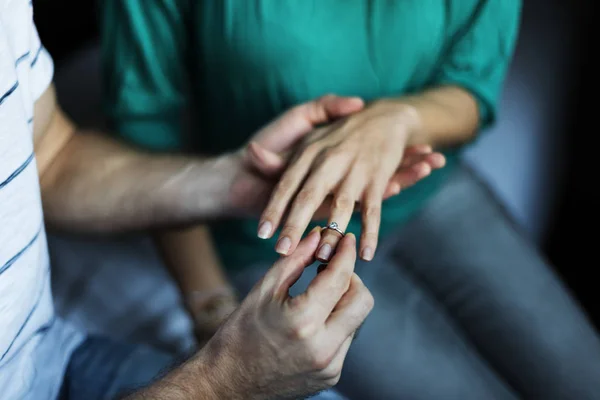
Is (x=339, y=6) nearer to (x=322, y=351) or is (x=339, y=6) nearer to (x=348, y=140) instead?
(x=348, y=140)

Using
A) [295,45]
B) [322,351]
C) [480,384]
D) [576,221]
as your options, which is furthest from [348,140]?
[576,221]

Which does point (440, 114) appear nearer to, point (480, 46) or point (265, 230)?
point (480, 46)

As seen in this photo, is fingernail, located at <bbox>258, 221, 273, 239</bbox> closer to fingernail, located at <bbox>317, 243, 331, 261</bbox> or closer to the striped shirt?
fingernail, located at <bbox>317, 243, 331, 261</bbox>

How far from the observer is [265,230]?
1.90 feet

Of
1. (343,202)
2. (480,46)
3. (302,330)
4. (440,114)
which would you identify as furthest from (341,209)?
(480,46)

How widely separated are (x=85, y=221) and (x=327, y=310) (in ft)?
1.21

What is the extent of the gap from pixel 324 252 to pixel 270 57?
0.95 feet

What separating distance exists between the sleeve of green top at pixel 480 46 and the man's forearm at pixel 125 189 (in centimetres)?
34

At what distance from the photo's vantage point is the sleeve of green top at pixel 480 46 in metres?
0.77

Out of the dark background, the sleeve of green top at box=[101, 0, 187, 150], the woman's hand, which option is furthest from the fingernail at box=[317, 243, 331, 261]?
the dark background

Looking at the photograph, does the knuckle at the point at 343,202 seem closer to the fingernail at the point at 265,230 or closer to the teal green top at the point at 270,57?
the fingernail at the point at 265,230

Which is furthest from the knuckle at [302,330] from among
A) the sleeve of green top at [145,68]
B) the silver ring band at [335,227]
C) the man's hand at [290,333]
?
the sleeve of green top at [145,68]

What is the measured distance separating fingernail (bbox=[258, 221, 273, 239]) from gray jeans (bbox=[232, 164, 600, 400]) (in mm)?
216

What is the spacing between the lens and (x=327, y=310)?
1.66 ft
